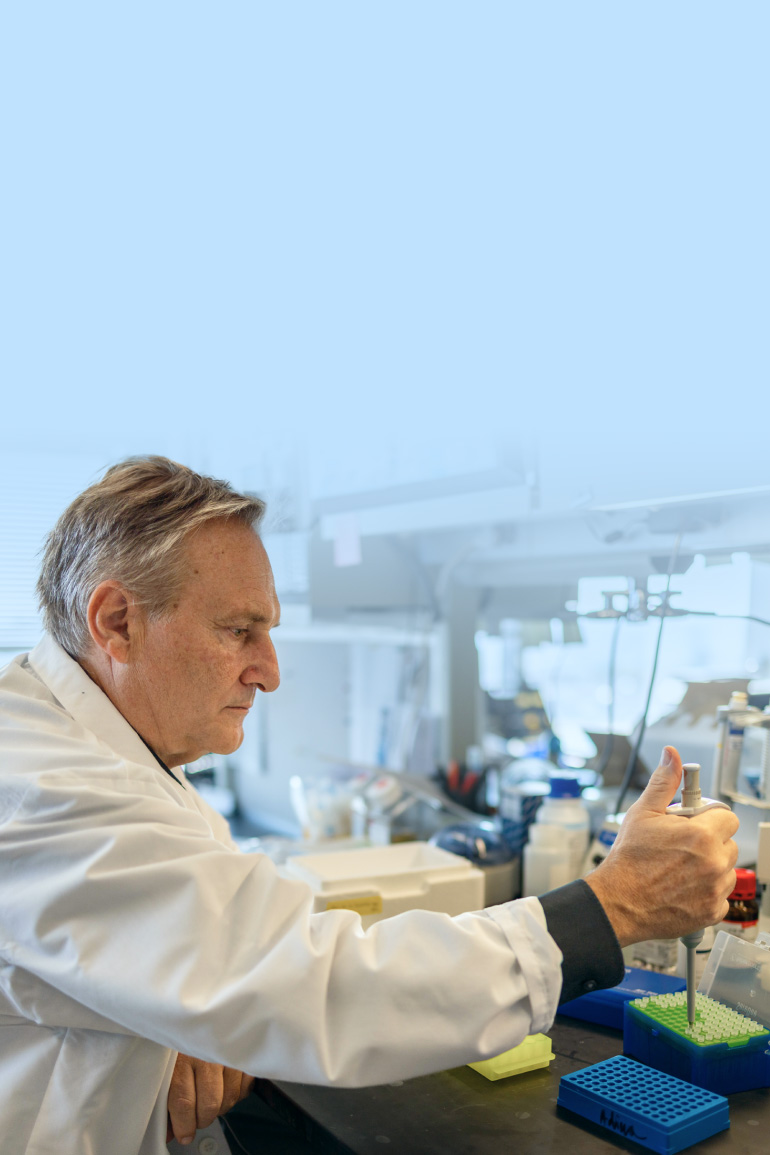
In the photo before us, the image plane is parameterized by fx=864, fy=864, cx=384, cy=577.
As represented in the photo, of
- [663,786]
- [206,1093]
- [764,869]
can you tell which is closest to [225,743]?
[206,1093]

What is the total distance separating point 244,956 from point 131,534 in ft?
1.38

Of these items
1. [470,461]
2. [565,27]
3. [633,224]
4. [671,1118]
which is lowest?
[671,1118]

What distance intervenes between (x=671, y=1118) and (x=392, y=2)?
1.58 metres

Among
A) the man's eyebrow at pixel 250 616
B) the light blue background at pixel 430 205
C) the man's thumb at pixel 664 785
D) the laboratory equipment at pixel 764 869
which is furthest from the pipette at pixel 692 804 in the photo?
the light blue background at pixel 430 205

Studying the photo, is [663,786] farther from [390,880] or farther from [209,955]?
[390,880]

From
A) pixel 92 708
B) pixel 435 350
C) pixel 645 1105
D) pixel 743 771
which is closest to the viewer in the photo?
pixel 645 1105

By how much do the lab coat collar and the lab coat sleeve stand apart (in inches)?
5.6

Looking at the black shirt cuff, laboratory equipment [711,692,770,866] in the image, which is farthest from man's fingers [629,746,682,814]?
laboratory equipment [711,692,770,866]

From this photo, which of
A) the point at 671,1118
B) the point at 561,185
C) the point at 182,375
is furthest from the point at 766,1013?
the point at 182,375

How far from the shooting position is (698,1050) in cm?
79

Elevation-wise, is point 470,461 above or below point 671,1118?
above

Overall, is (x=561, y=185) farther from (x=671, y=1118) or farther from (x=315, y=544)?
(x=671, y=1118)

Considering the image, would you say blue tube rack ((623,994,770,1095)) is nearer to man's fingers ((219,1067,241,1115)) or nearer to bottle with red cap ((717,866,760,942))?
bottle with red cap ((717,866,760,942))

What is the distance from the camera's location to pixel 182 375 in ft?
8.41
